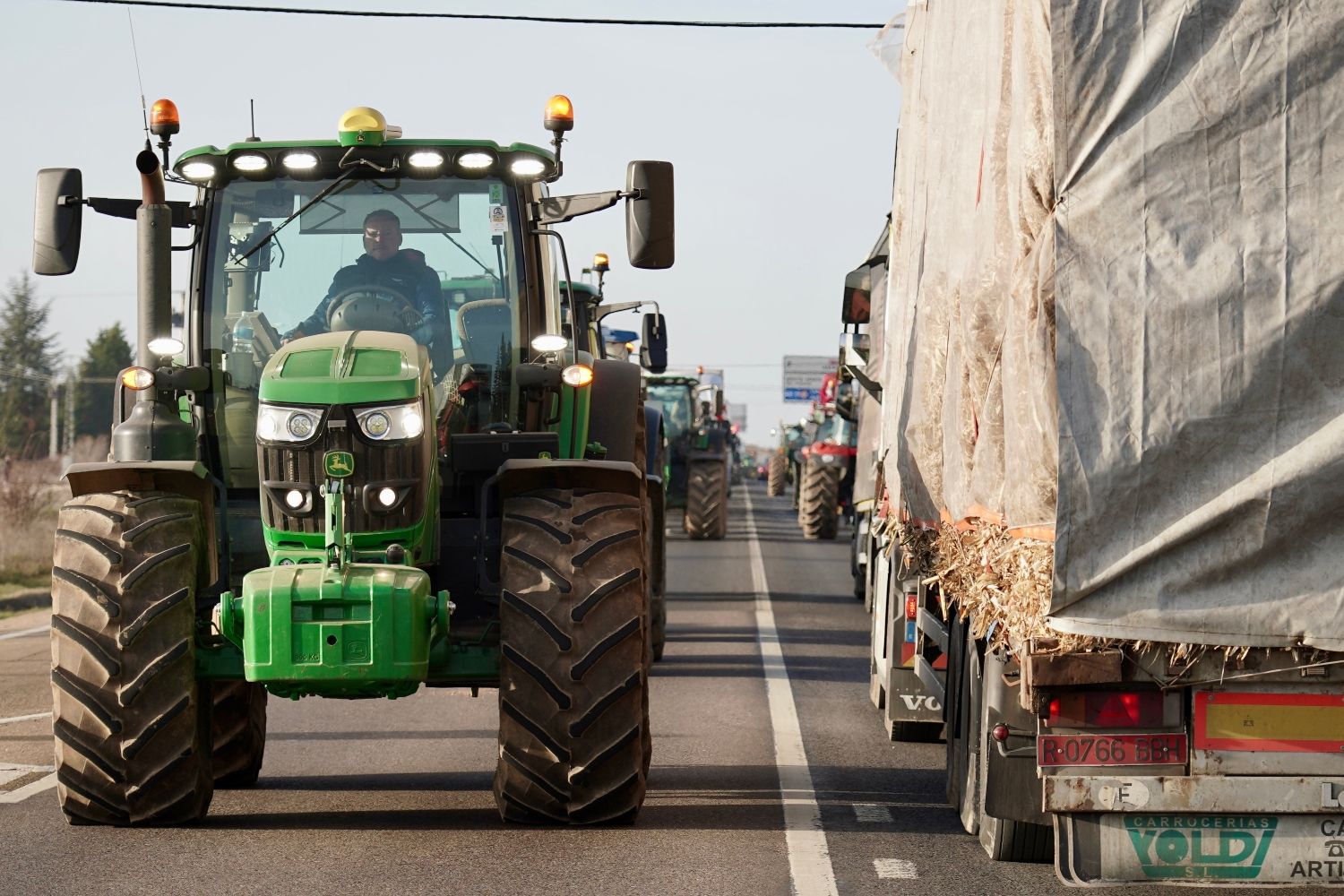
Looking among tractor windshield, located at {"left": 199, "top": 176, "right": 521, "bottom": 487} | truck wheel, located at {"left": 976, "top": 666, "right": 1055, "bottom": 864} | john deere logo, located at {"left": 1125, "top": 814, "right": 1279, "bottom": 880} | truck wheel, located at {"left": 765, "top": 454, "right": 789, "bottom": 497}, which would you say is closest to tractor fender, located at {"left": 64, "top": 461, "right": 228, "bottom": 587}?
tractor windshield, located at {"left": 199, "top": 176, "right": 521, "bottom": 487}

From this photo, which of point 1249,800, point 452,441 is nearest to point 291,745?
point 452,441

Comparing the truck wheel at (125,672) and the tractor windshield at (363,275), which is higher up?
the tractor windshield at (363,275)

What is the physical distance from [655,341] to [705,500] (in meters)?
17.2

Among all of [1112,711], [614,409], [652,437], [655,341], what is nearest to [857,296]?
[655,341]

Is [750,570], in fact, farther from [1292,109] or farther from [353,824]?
[1292,109]

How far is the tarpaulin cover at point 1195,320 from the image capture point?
6398mm

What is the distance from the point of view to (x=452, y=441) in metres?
9.32

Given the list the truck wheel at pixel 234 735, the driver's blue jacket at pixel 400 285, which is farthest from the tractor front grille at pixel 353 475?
the truck wheel at pixel 234 735

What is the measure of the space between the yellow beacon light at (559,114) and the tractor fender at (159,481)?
2.20 m

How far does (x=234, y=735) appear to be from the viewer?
32.2 feet

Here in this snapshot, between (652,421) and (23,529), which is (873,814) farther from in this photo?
(23,529)

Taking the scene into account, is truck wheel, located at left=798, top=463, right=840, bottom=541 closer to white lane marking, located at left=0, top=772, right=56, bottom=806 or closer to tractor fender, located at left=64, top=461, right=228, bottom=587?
white lane marking, located at left=0, top=772, right=56, bottom=806

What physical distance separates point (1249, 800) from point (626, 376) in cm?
560

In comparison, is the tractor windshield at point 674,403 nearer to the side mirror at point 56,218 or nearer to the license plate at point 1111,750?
the side mirror at point 56,218
